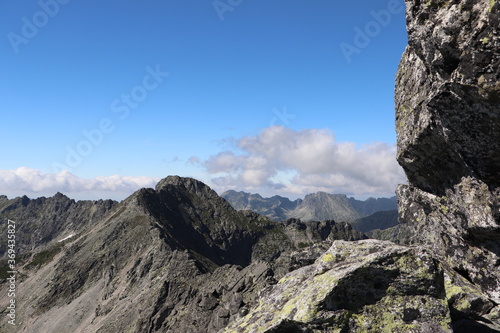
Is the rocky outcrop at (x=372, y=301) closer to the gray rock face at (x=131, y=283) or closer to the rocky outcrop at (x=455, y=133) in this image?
the rocky outcrop at (x=455, y=133)

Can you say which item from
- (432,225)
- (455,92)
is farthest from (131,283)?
(455,92)

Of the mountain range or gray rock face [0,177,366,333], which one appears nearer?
the mountain range

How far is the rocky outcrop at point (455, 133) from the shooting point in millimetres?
9164

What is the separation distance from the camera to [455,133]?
35.9ft

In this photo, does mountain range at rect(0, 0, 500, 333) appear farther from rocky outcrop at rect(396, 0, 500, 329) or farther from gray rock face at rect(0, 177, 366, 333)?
gray rock face at rect(0, 177, 366, 333)

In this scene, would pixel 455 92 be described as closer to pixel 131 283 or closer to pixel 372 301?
pixel 372 301

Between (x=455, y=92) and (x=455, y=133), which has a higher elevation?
(x=455, y=92)

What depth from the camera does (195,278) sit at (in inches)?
→ 3314

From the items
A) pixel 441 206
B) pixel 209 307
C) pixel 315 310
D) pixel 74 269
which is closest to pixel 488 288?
pixel 441 206

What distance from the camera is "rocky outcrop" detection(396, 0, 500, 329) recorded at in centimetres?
916

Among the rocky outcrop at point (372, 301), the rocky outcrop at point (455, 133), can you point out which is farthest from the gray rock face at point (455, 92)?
the rocky outcrop at point (372, 301)

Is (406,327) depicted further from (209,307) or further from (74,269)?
(74,269)

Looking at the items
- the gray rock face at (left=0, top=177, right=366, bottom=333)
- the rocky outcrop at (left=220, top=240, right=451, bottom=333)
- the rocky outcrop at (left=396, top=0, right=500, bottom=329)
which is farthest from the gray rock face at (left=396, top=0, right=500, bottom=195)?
the gray rock face at (left=0, top=177, right=366, bottom=333)

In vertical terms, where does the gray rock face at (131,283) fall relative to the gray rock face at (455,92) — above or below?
below
